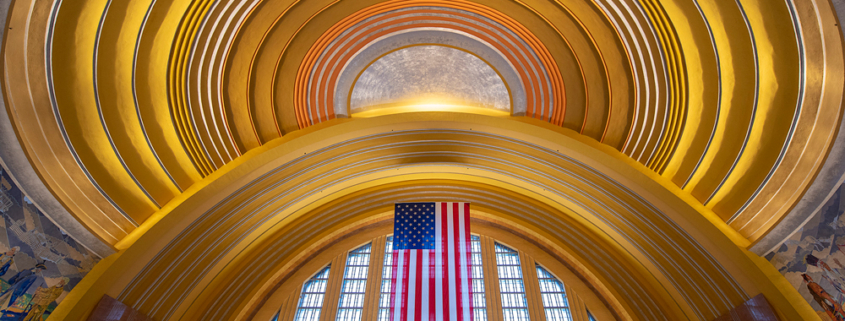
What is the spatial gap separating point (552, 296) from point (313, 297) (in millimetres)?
7365

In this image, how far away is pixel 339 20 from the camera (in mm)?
9875

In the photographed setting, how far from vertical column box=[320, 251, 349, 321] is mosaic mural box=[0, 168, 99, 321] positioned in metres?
5.76

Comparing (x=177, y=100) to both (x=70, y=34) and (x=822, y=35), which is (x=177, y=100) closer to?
(x=70, y=34)

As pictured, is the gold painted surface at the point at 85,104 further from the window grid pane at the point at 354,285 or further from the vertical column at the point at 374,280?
the vertical column at the point at 374,280

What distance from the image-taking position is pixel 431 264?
9.93 meters

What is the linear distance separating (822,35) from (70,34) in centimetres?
1222

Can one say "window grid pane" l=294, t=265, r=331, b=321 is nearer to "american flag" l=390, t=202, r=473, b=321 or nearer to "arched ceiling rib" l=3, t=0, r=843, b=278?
"american flag" l=390, t=202, r=473, b=321

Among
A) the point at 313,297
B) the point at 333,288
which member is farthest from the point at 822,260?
the point at 313,297

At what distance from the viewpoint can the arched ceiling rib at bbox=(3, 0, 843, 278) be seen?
20.8ft

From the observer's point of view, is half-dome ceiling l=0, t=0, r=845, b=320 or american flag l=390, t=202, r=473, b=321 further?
american flag l=390, t=202, r=473, b=321

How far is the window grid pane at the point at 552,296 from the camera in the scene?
11.0 m

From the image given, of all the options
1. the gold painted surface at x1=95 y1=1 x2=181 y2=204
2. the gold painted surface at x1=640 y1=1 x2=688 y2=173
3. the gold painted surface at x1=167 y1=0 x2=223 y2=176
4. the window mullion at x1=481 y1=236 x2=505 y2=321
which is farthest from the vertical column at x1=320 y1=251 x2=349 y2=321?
the gold painted surface at x1=640 y1=1 x2=688 y2=173

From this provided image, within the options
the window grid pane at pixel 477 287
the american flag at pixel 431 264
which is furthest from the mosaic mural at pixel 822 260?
the window grid pane at pixel 477 287

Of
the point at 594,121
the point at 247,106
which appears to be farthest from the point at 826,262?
the point at 247,106
